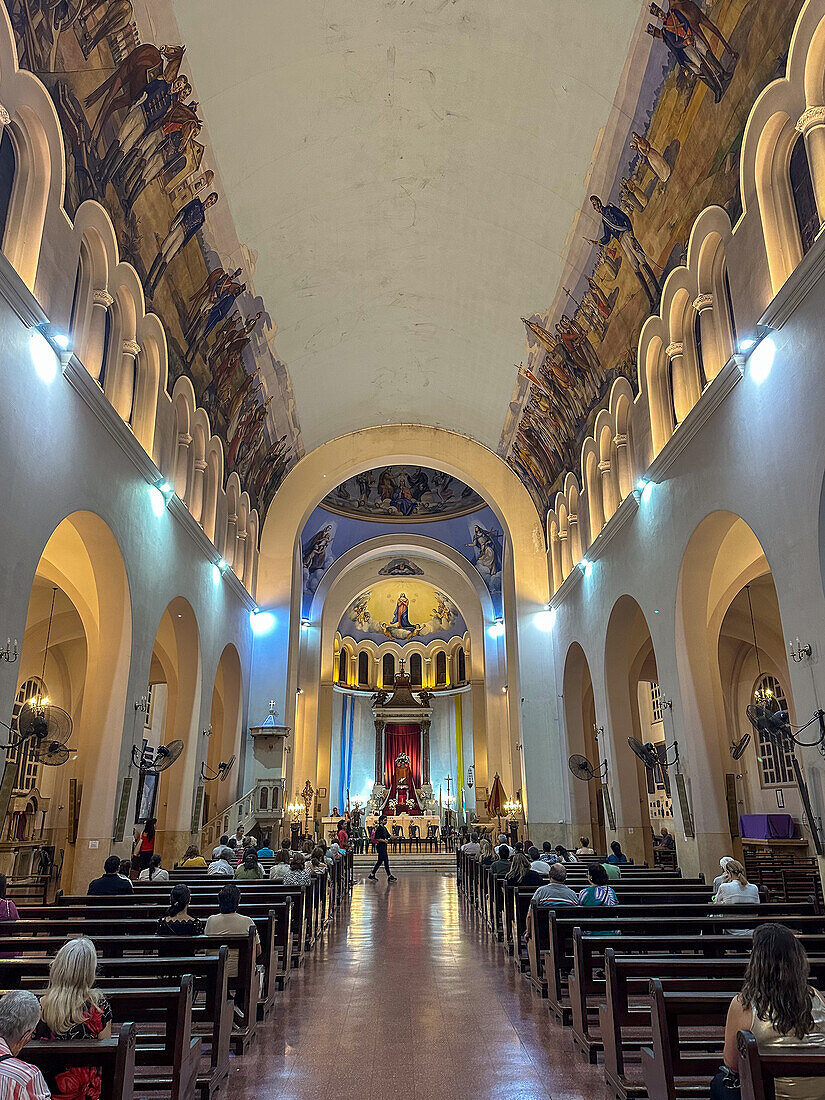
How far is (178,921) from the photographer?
218 inches

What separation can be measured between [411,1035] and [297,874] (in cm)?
453

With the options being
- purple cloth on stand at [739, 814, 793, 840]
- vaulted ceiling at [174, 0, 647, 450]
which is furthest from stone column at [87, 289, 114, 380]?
purple cloth on stand at [739, 814, 793, 840]

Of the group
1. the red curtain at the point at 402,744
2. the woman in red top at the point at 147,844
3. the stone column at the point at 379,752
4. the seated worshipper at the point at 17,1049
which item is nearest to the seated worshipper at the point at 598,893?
the seated worshipper at the point at 17,1049

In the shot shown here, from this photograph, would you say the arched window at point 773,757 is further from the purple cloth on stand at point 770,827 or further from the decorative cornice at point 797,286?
the decorative cornice at point 797,286

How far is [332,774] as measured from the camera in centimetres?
3161

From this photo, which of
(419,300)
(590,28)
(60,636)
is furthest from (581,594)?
(60,636)

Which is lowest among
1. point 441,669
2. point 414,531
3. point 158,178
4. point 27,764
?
point 27,764

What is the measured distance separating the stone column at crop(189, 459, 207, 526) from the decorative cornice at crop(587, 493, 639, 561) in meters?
7.15

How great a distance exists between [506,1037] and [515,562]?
48.7 ft

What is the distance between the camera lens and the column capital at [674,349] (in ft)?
34.6

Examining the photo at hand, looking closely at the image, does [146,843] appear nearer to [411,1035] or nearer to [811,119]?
[411,1035]

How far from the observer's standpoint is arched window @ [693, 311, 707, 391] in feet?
33.1

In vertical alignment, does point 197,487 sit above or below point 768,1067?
above

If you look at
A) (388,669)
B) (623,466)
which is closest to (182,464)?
(623,466)
